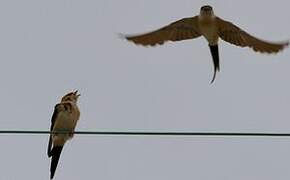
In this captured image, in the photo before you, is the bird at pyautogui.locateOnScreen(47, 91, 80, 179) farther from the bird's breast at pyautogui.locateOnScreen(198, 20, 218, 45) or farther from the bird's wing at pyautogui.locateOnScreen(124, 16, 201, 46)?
the bird's breast at pyautogui.locateOnScreen(198, 20, 218, 45)

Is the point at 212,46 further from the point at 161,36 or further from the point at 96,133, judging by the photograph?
the point at 96,133

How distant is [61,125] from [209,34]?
1511 mm

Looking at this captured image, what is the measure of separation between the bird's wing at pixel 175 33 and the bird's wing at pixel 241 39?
208 mm

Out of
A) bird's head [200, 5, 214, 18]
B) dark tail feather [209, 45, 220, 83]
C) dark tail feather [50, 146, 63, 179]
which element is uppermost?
bird's head [200, 5, 214, 18]

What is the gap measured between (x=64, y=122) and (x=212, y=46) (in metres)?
1.44

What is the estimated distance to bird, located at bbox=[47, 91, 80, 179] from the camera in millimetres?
8016

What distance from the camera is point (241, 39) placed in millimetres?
7809

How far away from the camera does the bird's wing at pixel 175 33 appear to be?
768 centimetres

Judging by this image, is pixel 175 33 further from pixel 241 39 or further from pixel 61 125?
pixel 61 125

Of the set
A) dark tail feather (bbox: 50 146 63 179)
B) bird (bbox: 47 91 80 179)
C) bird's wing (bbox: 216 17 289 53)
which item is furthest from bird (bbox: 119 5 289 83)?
dark tail feather (bbox: 50 146 63 179)

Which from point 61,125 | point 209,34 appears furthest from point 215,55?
point 61,125

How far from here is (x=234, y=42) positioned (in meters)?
7.80

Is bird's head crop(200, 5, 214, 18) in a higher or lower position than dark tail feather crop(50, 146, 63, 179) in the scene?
higher

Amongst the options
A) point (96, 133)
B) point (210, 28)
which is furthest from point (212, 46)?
point (96, 133)
